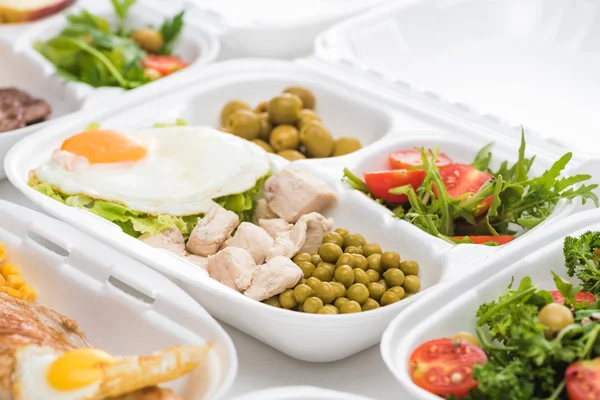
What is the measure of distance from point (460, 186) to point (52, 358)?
1.57 meters

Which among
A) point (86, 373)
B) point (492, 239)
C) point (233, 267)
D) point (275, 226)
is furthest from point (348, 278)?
point (86, 373)

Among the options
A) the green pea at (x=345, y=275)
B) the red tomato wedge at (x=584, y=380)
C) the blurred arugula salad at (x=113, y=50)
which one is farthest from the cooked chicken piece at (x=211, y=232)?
the blurred arugula salad at (x=113, y=50)

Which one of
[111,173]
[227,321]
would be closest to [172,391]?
[227,321]

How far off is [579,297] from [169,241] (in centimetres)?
131

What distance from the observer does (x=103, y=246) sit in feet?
8.12

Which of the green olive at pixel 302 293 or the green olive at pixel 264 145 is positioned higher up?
the green olive at pixel 302 293

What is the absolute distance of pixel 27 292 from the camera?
2451mm

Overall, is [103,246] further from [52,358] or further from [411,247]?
[411,247]

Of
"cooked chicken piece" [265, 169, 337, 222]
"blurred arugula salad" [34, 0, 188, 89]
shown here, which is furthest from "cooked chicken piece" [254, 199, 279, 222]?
"blurred arugula salad" [34, 0, 188, 89]

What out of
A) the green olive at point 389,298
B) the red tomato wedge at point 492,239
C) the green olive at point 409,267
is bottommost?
the green olive at point 389,298

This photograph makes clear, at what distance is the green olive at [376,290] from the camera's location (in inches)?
93.6

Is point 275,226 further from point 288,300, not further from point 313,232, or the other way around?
point 288,300

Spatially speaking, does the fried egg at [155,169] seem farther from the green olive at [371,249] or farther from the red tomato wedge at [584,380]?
the red tomato wedge at [584,380]

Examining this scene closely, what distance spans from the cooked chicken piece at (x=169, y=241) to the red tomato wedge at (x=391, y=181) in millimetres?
730
